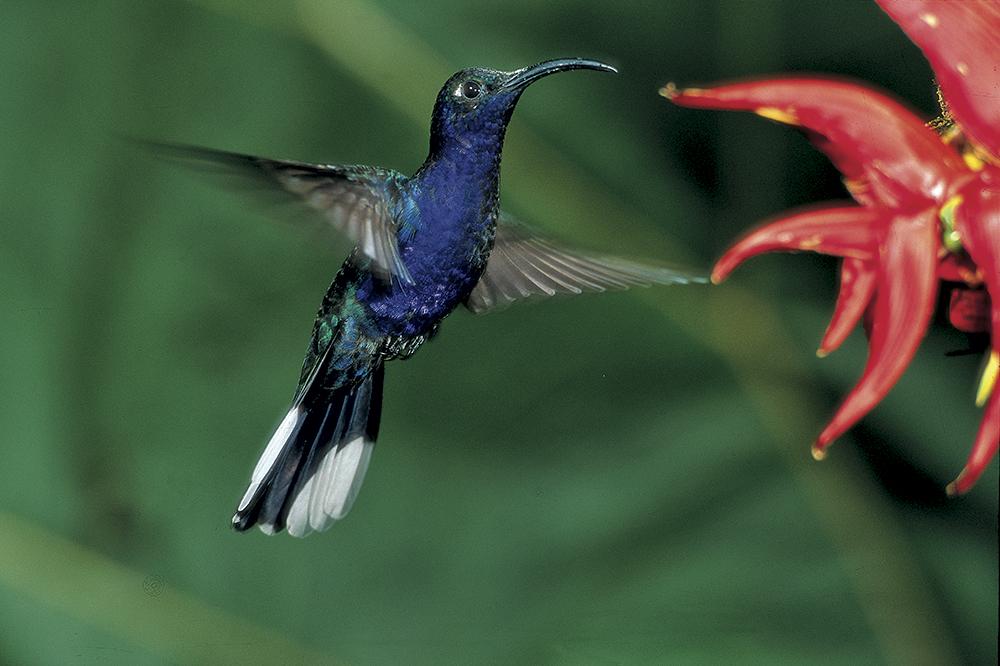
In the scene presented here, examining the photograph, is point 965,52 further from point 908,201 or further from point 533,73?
point 533,73

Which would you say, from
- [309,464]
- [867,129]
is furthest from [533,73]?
[309,464]

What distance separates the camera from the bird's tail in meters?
0.46

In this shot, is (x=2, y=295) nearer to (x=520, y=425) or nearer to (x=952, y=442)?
(x=520, y=425)

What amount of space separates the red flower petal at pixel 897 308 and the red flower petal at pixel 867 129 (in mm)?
12

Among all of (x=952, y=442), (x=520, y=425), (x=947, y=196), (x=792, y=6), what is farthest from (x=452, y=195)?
(x=952, y=442)

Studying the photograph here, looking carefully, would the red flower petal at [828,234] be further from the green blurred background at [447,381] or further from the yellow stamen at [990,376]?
the green blurred background at [447,381]

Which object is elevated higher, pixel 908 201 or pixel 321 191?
pixel 321 191

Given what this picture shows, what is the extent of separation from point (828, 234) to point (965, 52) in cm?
8

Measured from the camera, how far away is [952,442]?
0.72m

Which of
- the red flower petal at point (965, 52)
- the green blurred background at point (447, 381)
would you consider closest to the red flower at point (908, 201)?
the red flower petal at point (965, 52)

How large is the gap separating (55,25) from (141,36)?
0.06 meters

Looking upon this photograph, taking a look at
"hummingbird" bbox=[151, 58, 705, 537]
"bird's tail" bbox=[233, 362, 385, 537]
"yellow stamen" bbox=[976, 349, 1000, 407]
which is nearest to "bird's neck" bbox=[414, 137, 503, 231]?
"hummingbird" bbox=[151, 58, 705, 537]

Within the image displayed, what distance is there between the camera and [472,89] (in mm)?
378

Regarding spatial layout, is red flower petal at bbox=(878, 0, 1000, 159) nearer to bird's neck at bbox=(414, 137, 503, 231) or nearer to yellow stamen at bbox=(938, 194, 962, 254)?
yellow stamen at bbox=(938, 194, 962, 254)
